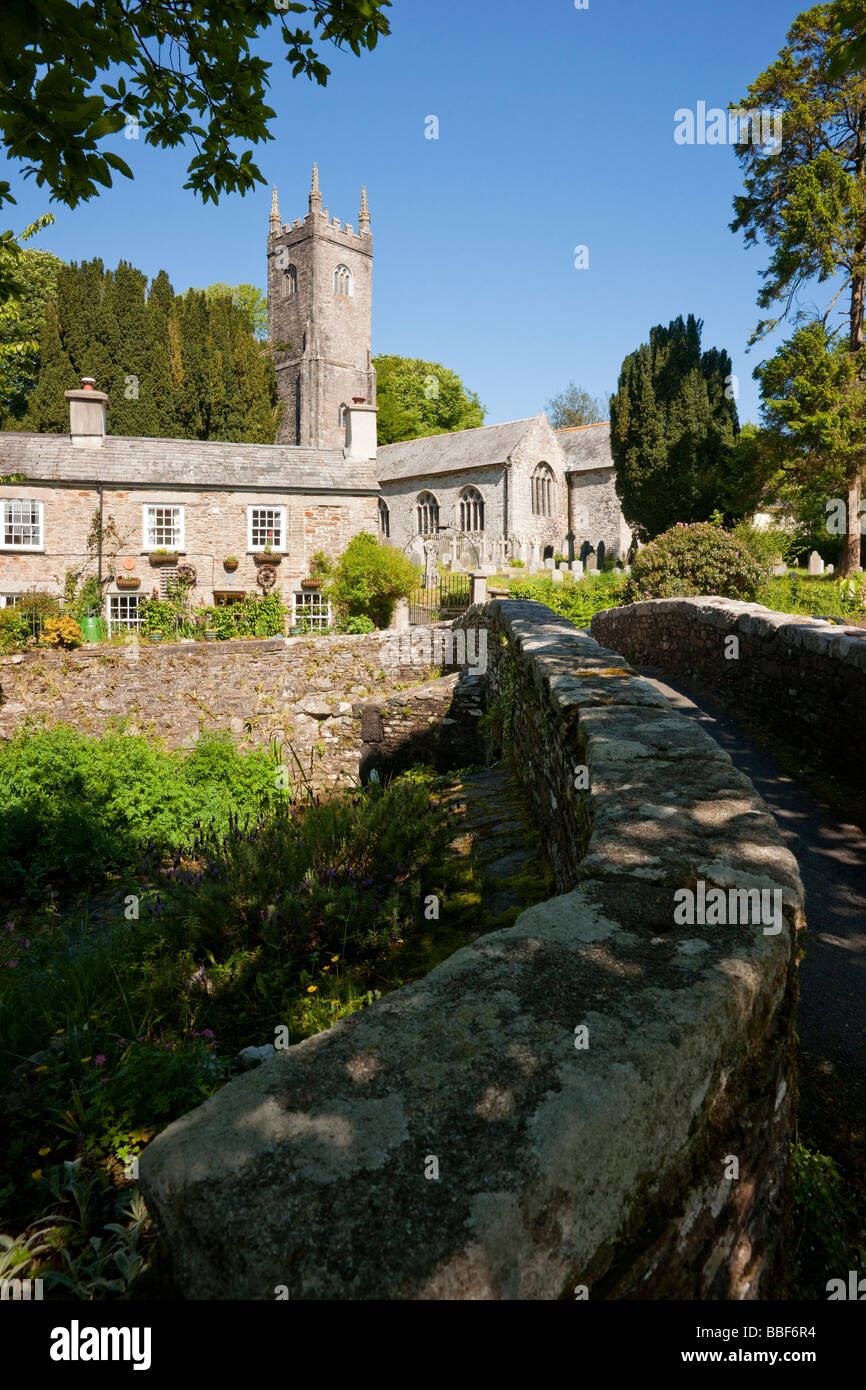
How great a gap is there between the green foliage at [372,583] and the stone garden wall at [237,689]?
4.31 metres

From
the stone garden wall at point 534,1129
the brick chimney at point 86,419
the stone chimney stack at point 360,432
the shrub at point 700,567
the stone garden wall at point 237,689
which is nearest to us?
the stone garden wall at point 534,1129

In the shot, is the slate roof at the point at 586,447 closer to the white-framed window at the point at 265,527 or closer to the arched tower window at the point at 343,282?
the arched tower window at the point at 343,282

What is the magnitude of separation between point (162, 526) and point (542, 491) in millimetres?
28362

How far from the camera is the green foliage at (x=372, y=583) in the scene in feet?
66.8

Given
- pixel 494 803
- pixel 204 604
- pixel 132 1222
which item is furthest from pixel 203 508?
pixel 132 1222

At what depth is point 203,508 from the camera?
71.7 feet

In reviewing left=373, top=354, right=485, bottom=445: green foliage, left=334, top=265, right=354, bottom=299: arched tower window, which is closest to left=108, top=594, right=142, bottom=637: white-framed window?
left=334, top=265, right=354, bottom=299: arched tower window

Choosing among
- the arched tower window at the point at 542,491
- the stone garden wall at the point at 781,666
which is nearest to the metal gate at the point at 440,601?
the stone garden wall at the point at 781,666

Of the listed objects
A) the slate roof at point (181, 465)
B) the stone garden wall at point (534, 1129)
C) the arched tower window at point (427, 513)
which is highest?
the arched tower window at point (427, 513)

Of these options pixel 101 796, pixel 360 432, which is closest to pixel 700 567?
pixel 101 796

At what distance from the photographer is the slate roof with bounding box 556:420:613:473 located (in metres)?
45.2

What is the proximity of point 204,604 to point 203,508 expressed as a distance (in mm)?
2720

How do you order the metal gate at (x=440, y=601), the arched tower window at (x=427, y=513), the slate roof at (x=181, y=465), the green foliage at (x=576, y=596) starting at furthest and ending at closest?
the arched tower window at (x=427, y=513) → the green foliage at (x=576, y=596) → the metal gate at (x=440, y=601) → the slate roof at (x=181, y=465)
